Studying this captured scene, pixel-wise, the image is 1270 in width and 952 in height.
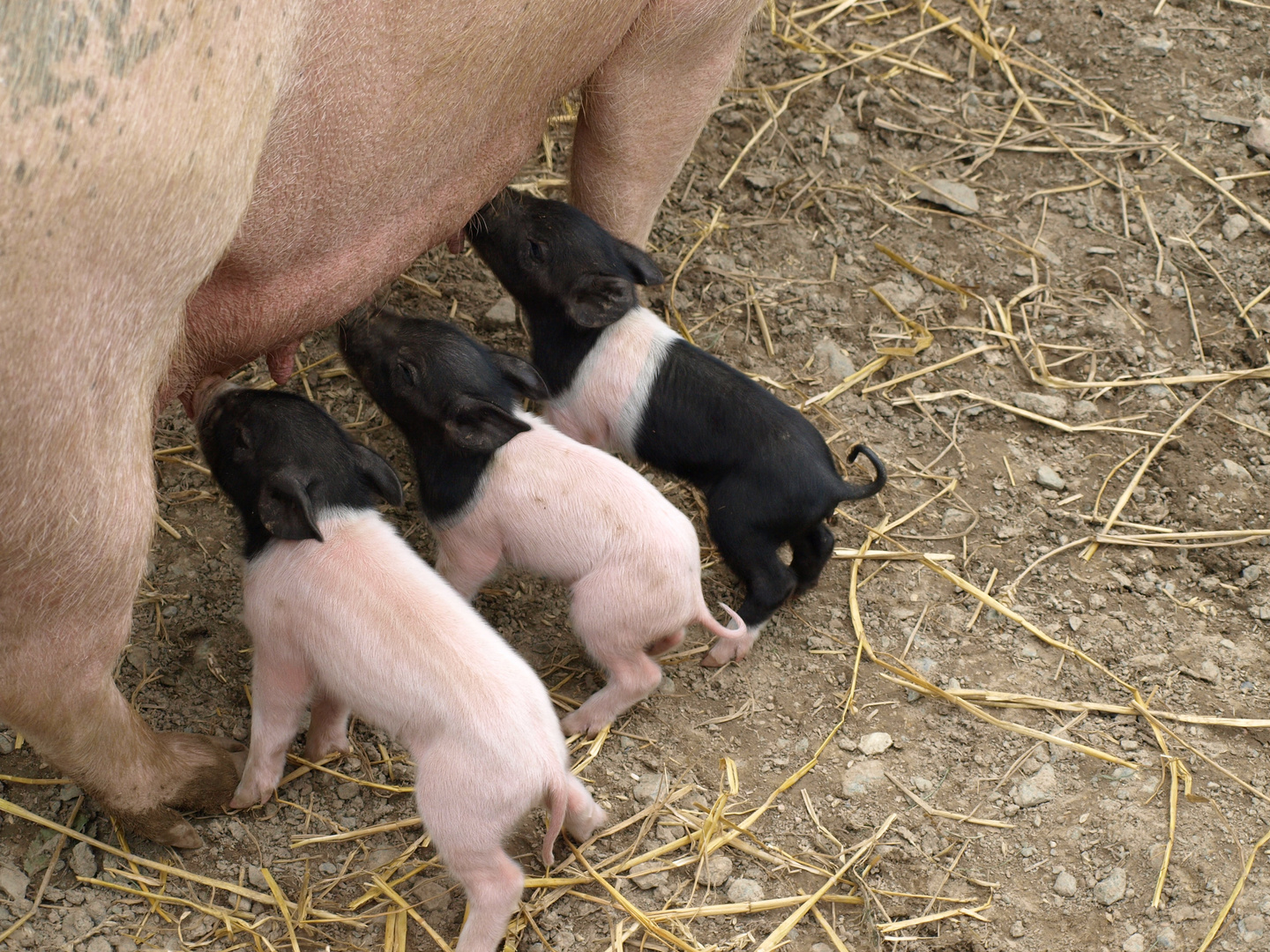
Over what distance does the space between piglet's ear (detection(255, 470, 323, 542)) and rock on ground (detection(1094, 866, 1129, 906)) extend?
157 cm

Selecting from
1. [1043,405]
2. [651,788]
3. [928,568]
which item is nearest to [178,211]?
[651,788]

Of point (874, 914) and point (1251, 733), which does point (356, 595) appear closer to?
point (874, 914)

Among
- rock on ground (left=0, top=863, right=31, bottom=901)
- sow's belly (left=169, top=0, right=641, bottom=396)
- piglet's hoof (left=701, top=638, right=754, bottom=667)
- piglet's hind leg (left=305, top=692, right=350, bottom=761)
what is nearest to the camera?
sow's belly (left=169, top=0, right=641, bottom=396)

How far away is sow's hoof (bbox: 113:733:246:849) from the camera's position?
2193 millimetres

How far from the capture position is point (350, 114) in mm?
2111

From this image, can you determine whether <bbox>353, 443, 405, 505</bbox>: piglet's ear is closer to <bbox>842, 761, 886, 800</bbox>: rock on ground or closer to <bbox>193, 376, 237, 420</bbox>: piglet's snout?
<bbox>193, 376, 237, 420</bbox>: piglet's snout

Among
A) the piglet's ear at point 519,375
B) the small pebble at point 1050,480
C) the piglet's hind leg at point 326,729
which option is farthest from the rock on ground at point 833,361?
the piglet's hind leg at point 326,729

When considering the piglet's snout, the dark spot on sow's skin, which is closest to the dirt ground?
the piglet's snout

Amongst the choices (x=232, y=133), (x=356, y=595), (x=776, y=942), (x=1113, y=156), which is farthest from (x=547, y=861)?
(x=1113, y=156)

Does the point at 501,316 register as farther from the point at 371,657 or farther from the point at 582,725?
the point at 371,657

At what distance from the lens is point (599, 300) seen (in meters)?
2.71

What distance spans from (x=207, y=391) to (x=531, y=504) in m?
0.68

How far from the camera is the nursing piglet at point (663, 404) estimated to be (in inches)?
100

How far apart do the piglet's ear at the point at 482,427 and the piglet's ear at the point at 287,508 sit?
35cm
